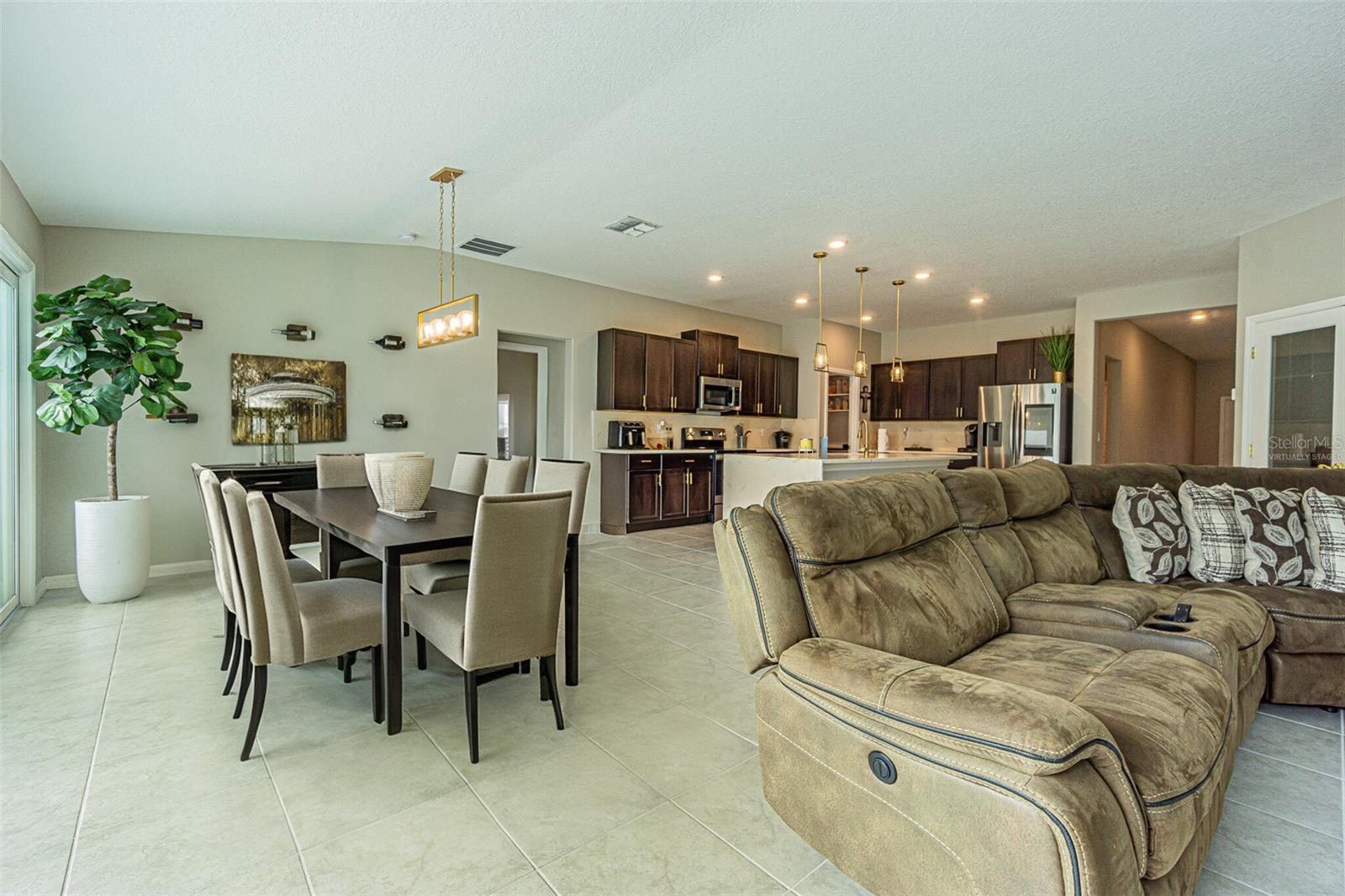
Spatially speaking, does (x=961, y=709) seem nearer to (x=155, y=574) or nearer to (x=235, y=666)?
(x=235, y=666)

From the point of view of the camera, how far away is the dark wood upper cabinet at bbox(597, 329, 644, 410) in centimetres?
718

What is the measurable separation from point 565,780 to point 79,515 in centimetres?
409

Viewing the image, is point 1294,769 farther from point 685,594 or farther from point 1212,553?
point 685,594

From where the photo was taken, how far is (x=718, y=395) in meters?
8.20

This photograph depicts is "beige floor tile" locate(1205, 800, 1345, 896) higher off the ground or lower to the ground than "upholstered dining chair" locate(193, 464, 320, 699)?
lower

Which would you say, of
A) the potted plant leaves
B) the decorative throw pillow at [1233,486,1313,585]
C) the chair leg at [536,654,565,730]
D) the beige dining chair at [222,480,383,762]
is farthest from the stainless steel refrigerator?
the potted plant leaves

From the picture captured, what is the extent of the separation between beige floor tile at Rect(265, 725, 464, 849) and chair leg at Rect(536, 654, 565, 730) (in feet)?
1.44

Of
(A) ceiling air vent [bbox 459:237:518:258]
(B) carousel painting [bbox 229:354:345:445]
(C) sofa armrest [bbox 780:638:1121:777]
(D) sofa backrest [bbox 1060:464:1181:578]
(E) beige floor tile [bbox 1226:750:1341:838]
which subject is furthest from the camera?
(A) ceiling air vent [bbox 459:237:518:258]

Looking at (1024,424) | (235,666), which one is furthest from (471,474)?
(1024,424)

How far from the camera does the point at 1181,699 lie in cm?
164

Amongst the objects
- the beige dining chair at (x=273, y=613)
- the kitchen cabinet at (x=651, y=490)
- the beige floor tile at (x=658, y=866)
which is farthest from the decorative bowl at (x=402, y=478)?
the kitchen cabinet at (x=651, y=490)

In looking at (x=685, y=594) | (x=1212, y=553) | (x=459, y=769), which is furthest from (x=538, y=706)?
(x=1212, y=553)

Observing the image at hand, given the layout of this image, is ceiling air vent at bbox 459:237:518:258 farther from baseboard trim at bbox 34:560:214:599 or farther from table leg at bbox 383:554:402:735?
table leg at bbox 383:554:402:735

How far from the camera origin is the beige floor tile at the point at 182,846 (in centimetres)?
166
